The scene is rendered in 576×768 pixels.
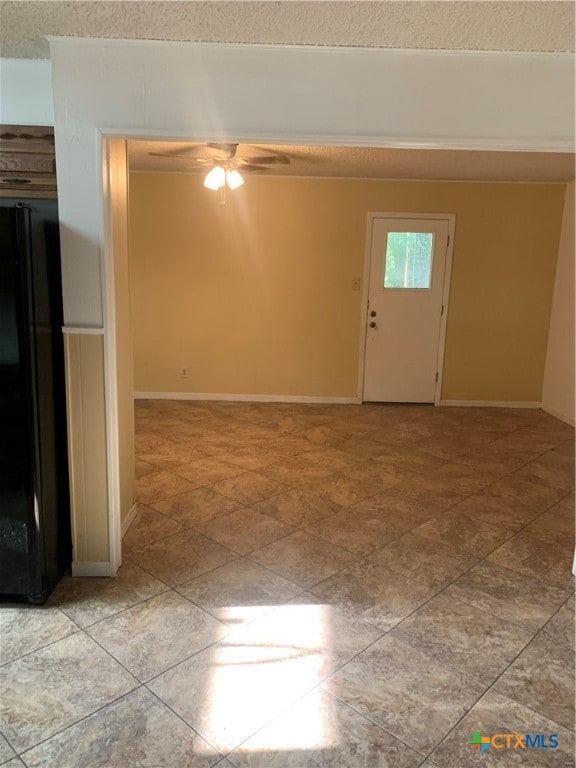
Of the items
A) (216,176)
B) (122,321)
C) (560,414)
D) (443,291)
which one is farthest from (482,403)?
(122,321)

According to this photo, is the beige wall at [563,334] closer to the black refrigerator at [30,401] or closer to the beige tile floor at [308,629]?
the beige tile floor at [308,629]

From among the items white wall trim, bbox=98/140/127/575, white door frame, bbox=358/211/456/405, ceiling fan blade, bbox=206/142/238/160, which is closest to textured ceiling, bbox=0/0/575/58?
white wall trim, bbox=98/140/127/575

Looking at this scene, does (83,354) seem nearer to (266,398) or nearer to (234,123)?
(234,123)

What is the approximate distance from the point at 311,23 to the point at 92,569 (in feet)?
8.34

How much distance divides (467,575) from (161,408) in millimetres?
3755

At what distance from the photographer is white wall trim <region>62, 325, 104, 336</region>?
2359mm

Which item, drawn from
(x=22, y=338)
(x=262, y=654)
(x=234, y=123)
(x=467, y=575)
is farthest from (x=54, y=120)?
(x=467, y=575)

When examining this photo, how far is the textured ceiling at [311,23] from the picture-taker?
1903mm

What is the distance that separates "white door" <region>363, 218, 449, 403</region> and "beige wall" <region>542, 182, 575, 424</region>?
1221 mm

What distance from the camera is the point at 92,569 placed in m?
2.56

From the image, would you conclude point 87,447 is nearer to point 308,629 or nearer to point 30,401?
point 30,401

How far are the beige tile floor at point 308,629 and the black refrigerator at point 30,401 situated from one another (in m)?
0.22

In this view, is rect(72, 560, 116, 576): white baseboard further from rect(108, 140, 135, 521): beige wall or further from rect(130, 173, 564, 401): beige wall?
rect(130, 173, 564, 401): beige wall

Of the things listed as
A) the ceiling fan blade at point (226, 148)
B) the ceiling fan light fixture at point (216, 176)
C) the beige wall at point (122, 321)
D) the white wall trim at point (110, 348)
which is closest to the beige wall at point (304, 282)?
the ceiling fan light fixture at point (216, 176)
